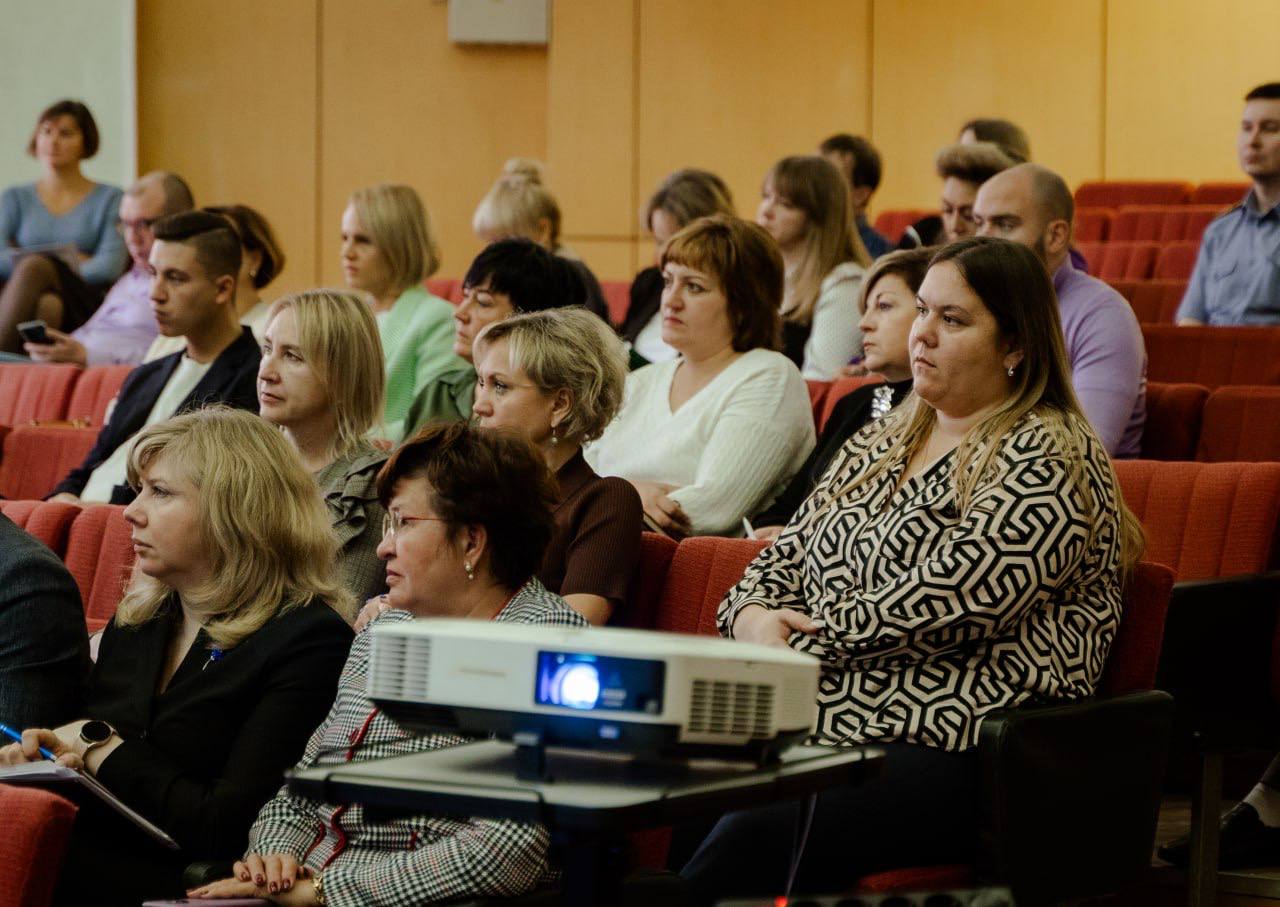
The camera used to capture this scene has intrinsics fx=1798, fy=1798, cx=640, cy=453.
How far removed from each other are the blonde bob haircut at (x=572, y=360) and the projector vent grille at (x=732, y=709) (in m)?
1.48

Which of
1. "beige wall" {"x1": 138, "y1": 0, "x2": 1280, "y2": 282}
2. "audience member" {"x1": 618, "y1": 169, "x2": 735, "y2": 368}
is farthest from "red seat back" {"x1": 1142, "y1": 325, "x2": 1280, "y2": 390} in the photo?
"beige wall" {"x1": 138, "y1": 0, "x2": 1280, "y2": 282}

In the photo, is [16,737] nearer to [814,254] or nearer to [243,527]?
[243,527]

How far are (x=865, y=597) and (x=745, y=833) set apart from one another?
0.35m

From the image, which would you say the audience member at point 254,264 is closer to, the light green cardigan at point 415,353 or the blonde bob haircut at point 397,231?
the blonde bob haircut at point 397,231

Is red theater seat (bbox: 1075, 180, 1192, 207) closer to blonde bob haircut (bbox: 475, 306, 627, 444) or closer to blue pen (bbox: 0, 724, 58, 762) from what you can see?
blonde bob haircut (bbox: 475, 306, 627, 444)

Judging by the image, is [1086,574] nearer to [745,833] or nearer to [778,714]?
[745,833]

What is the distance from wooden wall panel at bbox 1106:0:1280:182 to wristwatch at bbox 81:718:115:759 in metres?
7.90

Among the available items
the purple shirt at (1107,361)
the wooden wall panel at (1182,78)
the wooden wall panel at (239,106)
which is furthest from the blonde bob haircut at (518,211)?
the wooden wall panel at (1182,78)

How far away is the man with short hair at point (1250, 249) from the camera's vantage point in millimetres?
5406

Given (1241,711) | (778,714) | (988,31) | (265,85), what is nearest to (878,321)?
(1241,711)

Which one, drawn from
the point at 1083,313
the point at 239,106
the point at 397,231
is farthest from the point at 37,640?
the point at 239,106

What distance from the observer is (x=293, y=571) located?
7.92ft

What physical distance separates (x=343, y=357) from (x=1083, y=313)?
155 centimetres

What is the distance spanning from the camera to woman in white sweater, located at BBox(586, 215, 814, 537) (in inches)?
132
